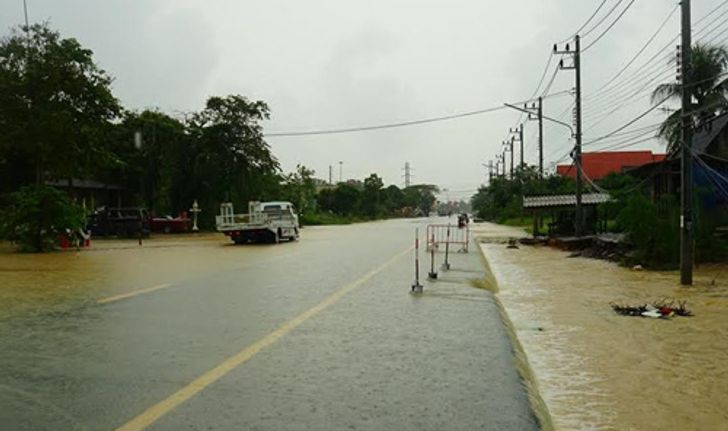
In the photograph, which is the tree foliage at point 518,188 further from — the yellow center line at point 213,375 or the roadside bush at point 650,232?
the yellow center line at point 213,375

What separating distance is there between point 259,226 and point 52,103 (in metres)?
10.6

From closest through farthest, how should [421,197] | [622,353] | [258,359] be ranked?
[258,359], [622,353], [421,197]

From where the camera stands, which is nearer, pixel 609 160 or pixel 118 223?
pixel 118 223

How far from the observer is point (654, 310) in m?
12.6

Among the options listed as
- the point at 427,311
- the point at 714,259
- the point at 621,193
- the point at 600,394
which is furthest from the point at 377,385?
the point at 621,193

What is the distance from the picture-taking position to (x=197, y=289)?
14453 mm

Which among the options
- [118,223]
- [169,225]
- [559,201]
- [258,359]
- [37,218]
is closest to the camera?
[258,359]

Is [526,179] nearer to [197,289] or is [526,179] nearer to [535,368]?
[197,289]

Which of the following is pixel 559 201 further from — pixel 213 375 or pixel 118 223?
pixel 213 375

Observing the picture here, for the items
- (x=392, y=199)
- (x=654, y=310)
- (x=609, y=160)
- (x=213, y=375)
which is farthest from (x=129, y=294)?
(x=392, y=199)

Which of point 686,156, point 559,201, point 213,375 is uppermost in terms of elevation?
point 686,156

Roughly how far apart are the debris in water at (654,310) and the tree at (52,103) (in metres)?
26.1

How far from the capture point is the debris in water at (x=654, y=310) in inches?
484

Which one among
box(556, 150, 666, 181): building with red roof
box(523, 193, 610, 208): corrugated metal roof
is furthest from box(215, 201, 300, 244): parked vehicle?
box(556, 150, 666, 181): building with red roof
